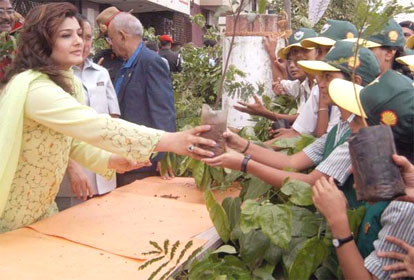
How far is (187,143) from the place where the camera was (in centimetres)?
191

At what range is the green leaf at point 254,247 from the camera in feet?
5.71

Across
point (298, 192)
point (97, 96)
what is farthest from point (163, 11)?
point (298, 192)

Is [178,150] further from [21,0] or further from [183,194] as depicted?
[21,0]

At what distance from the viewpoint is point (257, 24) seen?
11.5 feet

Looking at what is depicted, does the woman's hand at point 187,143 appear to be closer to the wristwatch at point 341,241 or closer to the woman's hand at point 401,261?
the wristwatch at point 341,241

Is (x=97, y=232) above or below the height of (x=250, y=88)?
below

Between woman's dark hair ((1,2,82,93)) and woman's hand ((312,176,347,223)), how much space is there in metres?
0.99

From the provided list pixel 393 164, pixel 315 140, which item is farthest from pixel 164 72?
pixel 393 164

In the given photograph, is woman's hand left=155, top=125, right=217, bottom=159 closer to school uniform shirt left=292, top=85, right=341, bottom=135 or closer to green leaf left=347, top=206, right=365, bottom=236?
green leaf left=347, top=206, right=365, bottom=236

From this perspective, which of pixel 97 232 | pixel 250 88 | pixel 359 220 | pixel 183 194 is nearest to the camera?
pixel 359 220

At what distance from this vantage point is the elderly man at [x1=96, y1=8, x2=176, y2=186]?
3400 millimetres

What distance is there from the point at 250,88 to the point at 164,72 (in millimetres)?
605

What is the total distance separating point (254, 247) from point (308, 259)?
0.72 feet

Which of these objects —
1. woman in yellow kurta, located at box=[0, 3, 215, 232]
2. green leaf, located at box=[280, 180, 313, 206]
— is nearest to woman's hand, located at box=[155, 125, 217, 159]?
woman in yellow kurta, located at box=[0, 3, 215, 232]
